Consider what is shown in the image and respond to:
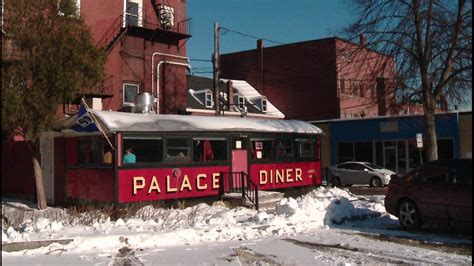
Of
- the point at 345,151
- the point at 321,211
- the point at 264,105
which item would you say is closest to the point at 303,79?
the point at 264,105

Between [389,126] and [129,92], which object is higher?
[129,92]

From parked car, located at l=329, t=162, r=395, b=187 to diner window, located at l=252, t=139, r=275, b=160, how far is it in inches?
445

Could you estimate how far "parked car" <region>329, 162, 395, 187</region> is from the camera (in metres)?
29.2

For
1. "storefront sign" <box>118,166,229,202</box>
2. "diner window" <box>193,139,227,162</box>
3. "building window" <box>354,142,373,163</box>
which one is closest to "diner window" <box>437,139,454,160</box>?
"building window" <box>354,142,373,163</box>

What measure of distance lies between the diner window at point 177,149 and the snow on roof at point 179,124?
379mm

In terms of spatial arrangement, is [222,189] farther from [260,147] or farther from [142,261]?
[142,261]

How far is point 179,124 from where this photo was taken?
16781 mm

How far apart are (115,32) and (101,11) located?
48.1 inches

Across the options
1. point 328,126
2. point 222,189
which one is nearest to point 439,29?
point 222,189

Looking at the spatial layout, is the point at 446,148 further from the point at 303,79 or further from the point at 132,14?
the point at 132,14

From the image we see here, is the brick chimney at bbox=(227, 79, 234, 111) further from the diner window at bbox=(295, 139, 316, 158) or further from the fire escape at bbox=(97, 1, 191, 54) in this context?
the diner window at bbox=(295, 139, 316, 158)

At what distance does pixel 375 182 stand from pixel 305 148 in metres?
9.26

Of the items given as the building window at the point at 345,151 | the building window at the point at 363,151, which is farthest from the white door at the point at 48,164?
the building window at the point at 345,151

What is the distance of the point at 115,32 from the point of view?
90.0 feet
